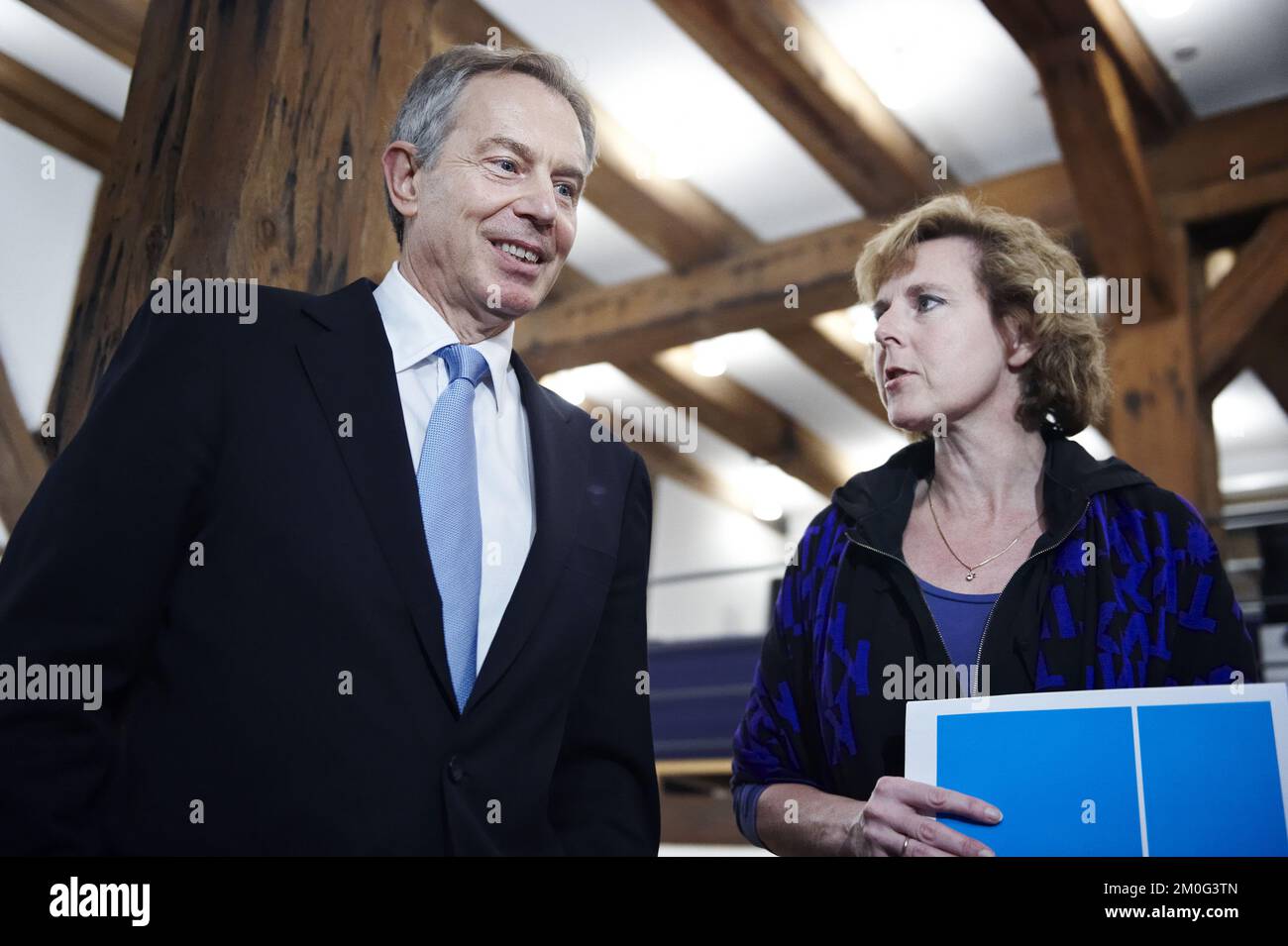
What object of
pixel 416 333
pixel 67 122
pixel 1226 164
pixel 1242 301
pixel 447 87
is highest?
pixel 1226 164

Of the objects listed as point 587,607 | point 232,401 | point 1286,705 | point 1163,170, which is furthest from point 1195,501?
point 232,401

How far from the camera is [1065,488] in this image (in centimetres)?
157

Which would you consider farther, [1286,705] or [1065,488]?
[1065,488]

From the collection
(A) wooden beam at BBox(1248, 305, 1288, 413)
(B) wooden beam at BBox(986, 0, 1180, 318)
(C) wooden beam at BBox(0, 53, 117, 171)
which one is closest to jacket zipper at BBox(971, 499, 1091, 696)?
(C) wooden beam at BBox(0, 53, 117, 171)

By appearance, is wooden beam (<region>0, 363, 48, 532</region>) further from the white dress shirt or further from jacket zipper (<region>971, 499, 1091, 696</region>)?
jacket zipper (<region>971, 499, 1091, 696</region>)

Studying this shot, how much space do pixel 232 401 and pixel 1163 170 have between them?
4778 mm

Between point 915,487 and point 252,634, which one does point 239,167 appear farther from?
point 915,487

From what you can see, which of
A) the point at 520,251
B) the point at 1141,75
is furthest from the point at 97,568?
the point at 1141,75

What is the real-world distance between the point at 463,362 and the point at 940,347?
72cm

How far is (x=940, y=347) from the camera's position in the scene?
1.66 meters

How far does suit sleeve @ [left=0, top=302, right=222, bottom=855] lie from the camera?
1.01m

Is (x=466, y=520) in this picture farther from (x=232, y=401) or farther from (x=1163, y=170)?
(x=1163, y=170)

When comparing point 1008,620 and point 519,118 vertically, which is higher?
point 519,118

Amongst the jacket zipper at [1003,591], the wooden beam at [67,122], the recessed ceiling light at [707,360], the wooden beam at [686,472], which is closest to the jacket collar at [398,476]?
the jacket zipper at [1003,591]
